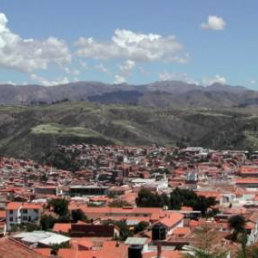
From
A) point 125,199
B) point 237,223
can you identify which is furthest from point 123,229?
point 125,199

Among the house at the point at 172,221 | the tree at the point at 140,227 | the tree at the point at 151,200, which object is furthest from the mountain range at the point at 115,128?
the tree at the point at 140,227

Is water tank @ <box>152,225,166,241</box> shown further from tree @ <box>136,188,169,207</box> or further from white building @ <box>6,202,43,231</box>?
tree @ <box>136,188,169,207</box>

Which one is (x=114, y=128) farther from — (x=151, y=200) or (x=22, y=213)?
(x=22, y=213)

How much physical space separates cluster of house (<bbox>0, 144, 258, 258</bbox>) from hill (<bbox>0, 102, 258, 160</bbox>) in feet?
50.1

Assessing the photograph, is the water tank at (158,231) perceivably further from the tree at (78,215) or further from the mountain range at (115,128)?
the mountain range at (115,128)

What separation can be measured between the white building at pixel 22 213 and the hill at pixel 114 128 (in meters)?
70.7

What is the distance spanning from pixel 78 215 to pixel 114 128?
110 metres

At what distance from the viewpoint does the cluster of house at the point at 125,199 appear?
29645mm

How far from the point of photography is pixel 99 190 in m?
72.2

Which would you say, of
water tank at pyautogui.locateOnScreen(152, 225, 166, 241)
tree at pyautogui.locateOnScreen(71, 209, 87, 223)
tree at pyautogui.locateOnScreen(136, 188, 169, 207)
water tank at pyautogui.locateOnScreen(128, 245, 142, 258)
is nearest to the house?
tree at pyautogui.locateOnScreen(71, 209, 87, 223)

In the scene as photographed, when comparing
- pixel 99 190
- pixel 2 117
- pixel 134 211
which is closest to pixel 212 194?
pixel 134 211

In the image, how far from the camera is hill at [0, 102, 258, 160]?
135 metres

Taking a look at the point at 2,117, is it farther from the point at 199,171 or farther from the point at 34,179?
the point at 199,171

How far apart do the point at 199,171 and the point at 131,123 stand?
84254mm
